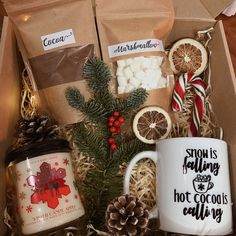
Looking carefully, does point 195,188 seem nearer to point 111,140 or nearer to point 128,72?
point 111,140

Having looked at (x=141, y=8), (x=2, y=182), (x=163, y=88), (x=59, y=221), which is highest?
(x=141, y=8)

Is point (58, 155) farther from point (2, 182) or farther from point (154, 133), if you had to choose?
point (154, 133)

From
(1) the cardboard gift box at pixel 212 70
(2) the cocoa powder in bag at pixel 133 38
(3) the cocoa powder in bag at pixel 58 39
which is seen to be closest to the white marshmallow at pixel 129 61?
(2) the cocoa powder in bag at pixel 133 38

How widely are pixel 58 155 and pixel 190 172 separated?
1.04 ft

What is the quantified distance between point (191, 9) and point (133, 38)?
0.75 ft

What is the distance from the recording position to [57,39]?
1.06 metres

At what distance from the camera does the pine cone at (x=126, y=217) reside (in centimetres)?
81

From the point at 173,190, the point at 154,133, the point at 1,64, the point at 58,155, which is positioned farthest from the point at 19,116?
the point at 173,190

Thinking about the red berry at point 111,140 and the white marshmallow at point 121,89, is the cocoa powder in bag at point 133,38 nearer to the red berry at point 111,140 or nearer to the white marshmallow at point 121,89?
the white marshmallow at point 121,89

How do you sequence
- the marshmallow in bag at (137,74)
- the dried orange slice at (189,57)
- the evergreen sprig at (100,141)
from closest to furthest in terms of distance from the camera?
the evergreen sprig at (100,141) → the marshmallow in bag at (137,74) → the dried orange slice at (189,57)

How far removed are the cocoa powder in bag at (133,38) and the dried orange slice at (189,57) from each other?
0.09m

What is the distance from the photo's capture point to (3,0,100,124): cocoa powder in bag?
106 cm

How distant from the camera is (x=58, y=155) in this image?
903 mm

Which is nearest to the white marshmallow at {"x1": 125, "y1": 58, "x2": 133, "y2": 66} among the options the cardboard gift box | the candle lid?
the cardboard gift box
